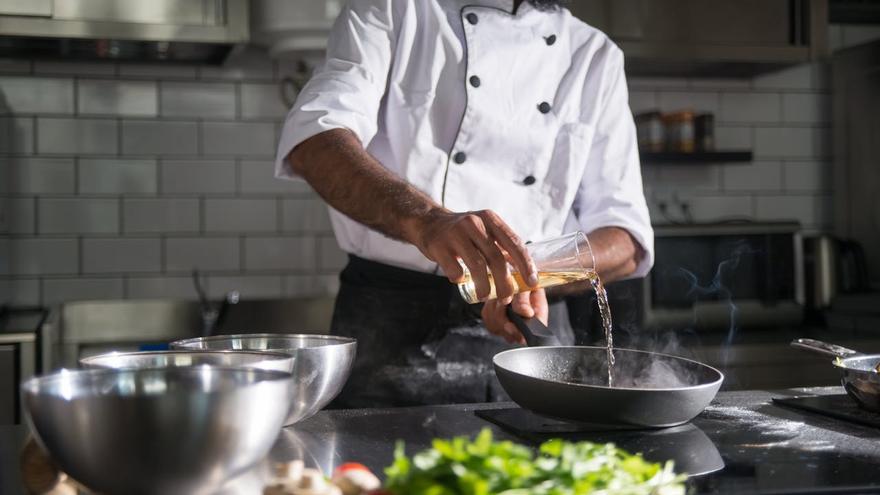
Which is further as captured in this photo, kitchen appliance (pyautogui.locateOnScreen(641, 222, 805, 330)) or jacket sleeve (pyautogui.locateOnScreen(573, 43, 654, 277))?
kitchen appliance (pyautogui.locateOnScreen(641, 222, 805, 330))

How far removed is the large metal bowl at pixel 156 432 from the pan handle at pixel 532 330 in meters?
0.76

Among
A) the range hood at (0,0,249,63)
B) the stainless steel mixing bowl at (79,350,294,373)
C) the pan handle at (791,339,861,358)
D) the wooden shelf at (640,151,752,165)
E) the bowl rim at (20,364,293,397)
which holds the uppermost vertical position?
the range hood at (0,0,249,63)

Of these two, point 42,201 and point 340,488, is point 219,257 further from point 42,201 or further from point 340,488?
point 340,488

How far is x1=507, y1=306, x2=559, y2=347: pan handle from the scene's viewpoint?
1562 millimetres

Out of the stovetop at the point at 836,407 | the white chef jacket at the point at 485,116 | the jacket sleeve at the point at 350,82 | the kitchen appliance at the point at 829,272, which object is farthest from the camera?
the kitchen appliance at the point at 829,272

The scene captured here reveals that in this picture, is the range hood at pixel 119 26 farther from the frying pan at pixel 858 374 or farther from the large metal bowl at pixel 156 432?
the large metal bowl at pixel 156 432

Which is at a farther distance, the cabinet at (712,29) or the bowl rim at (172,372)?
the cabinet at (712,29)

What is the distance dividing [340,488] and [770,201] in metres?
2.86

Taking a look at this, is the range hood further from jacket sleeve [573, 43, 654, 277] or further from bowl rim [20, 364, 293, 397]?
bowl rim [20, 364, 293, 397]

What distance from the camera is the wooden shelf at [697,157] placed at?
10.0ft

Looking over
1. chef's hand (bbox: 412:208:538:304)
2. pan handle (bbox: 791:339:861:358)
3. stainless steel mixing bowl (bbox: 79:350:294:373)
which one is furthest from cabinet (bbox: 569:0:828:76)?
stainless steel mixing bowl (bbox: 79:350:294:373)

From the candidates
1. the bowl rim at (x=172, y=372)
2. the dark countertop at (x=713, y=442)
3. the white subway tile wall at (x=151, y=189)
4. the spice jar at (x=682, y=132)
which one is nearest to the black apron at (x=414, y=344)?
the dark countertop at (x=713, y=442)

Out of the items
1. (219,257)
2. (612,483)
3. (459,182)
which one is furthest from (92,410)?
(219,257)

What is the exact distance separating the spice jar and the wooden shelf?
33 mm
